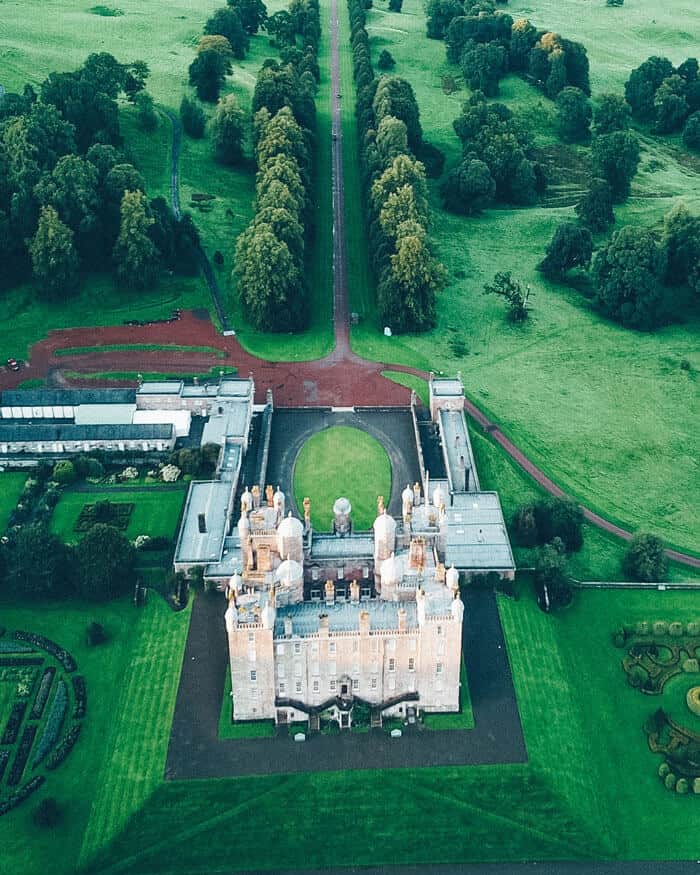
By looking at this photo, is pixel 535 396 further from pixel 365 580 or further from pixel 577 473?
pixel 365 580

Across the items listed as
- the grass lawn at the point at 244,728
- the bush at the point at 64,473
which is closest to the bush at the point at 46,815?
the grass lawn at the point at 244,728

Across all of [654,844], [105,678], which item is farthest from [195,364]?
[654,844]

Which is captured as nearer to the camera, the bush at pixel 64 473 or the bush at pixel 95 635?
the bush at pixel 95 635

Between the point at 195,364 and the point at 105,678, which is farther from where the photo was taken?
the point at 195,364

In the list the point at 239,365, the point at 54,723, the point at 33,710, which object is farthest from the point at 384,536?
the point at 239,365

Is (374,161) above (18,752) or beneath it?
above

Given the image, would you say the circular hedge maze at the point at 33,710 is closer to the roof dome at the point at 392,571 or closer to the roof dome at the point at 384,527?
the roof dome at the point at 392,571
